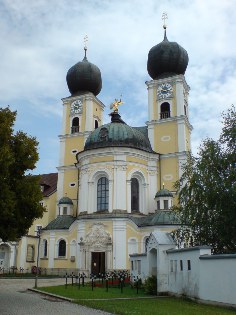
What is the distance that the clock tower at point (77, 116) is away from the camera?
166ft

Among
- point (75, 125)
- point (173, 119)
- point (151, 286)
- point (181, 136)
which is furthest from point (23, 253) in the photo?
point (151, 286)

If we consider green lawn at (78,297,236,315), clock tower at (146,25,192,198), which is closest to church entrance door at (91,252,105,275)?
clock tower at (146,25,192,198)

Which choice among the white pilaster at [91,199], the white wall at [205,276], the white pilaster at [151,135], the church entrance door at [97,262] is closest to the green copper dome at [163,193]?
the white pilaster at [91,199]

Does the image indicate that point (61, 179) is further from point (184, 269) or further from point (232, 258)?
point (232, 258)

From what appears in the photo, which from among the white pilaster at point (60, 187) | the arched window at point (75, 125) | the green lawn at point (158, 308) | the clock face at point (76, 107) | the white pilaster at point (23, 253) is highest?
the clock face at point (76, 107)

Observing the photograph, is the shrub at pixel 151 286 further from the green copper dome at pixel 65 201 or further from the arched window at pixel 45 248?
the green copper dome at pixel 65 201

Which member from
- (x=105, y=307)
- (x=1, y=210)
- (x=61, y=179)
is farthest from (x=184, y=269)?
(x=61, y=179)

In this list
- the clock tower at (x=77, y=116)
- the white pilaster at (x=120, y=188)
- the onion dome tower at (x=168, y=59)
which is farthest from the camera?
the clock tower at (x=77, y=116)

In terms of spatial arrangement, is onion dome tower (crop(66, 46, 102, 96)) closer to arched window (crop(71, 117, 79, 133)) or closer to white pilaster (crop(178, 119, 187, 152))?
arched window (crop(71, 117, 79, 133))

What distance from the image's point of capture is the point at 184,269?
21.0 metres

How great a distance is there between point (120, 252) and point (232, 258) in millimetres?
23402

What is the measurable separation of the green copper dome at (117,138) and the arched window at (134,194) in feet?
12.3

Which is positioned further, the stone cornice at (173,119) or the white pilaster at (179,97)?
the white pilaster at (179,97)

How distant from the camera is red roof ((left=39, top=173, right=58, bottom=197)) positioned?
55.4 meters
